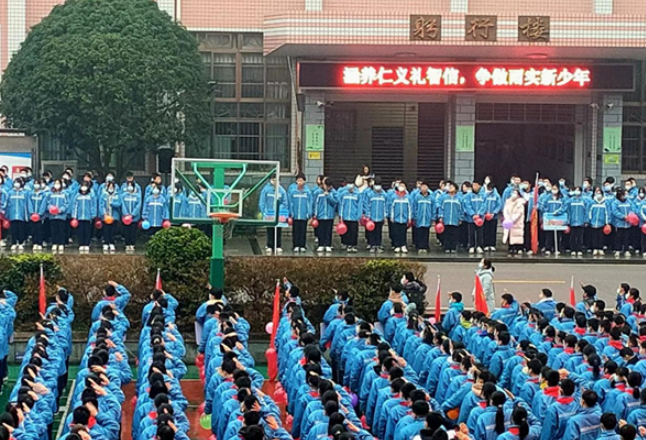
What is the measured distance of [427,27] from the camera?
1085 inches

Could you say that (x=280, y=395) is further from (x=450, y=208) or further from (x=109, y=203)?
(x=450, y=208)

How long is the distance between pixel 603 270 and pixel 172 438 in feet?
49.1

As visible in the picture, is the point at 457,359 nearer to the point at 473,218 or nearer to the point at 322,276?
the point at 322,276

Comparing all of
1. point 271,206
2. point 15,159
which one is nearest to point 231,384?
point 271,206

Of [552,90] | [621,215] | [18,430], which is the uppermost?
[552,90]

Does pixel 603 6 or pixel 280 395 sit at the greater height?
pixel 603 6

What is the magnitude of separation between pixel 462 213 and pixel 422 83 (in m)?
3.98

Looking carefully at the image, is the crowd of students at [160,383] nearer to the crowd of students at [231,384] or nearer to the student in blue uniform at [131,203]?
the crowd of students at [231,384]

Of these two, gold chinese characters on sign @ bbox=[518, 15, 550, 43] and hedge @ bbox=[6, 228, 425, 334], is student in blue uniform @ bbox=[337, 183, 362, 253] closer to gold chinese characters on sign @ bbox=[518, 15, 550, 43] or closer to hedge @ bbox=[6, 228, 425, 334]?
gold chinese characters on sign @ bbox=[518, 15, 550, 43]

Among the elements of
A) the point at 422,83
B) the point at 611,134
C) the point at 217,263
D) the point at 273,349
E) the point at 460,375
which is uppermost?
the point at 422,83

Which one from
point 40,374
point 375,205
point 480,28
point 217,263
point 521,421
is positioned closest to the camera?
point 521,421

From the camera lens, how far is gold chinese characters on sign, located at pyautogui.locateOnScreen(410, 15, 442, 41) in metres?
27.5

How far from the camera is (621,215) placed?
25891 mm

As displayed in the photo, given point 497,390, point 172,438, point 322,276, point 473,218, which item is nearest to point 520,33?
point 473,218
